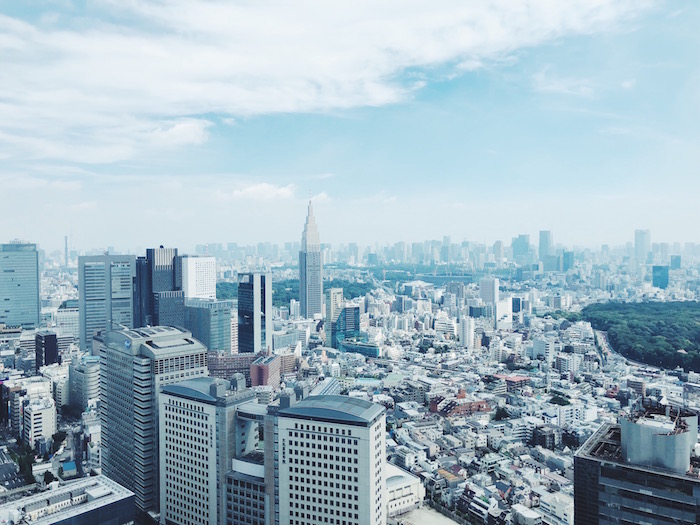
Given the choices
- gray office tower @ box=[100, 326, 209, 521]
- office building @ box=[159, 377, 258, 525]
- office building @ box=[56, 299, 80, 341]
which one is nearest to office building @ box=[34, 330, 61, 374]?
office building @ box=[56, 299, 80, 341]

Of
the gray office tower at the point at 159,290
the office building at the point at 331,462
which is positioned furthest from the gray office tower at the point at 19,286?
the office building at the point at 331,462

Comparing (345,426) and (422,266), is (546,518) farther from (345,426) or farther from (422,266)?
(422,266)

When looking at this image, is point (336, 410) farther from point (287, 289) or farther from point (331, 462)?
point (287, 289)

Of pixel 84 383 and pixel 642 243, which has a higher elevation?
pixel 642 243

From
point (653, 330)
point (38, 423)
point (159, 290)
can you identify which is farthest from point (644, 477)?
point (653, 330)

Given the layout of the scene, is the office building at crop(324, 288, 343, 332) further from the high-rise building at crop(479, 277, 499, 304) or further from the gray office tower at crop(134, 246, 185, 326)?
the high-rise building at crop(479, 277, 499, 304)

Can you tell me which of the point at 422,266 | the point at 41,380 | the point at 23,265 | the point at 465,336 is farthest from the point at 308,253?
the point at 422,266
